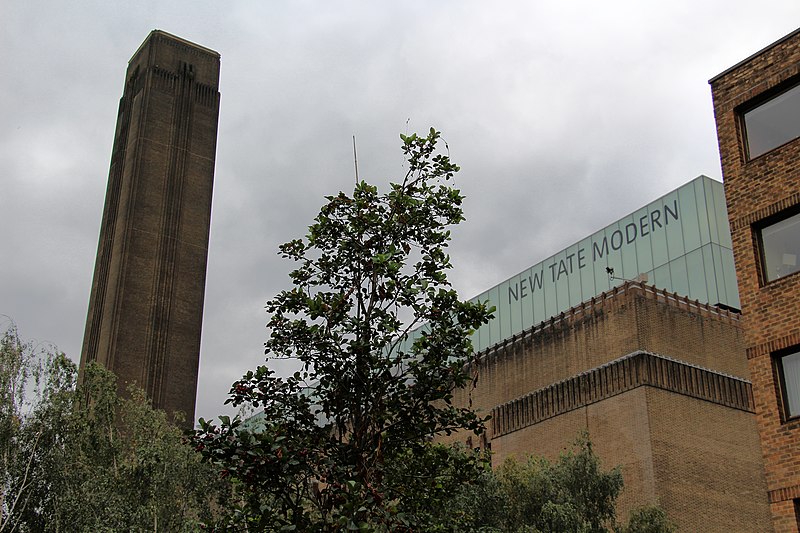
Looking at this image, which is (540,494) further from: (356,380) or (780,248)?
(356,380)

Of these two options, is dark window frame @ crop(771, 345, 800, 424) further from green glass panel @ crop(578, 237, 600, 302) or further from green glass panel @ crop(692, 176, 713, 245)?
green glass panel @ crop(578, 237, 600, 302)

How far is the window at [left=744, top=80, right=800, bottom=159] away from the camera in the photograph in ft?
62.1

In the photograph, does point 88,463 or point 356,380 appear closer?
point 356,380

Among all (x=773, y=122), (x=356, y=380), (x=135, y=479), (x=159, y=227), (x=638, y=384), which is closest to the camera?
(x=356, y=380)

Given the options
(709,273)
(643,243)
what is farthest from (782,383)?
(643,243)

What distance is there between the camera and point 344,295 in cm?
991

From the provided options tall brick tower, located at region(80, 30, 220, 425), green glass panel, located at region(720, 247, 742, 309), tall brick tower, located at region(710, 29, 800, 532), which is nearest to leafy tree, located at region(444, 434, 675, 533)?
tall brick tower, located at region(710, 29, 800, 532)

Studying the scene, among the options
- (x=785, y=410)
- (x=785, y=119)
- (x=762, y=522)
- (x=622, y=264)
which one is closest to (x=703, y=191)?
(x=622, y=264)

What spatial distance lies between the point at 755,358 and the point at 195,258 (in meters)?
48.6

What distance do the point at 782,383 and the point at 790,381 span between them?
165mm

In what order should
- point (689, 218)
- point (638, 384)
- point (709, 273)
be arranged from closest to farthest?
point (638, 384) → point (709, 273) → point (689, 218)

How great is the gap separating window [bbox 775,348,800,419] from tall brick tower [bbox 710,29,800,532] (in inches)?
0.8

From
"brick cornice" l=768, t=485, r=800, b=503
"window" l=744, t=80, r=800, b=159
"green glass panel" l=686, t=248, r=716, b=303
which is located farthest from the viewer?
"green glass panel" l=686, t=248, r=716, b=303

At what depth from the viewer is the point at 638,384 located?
1309 inches
